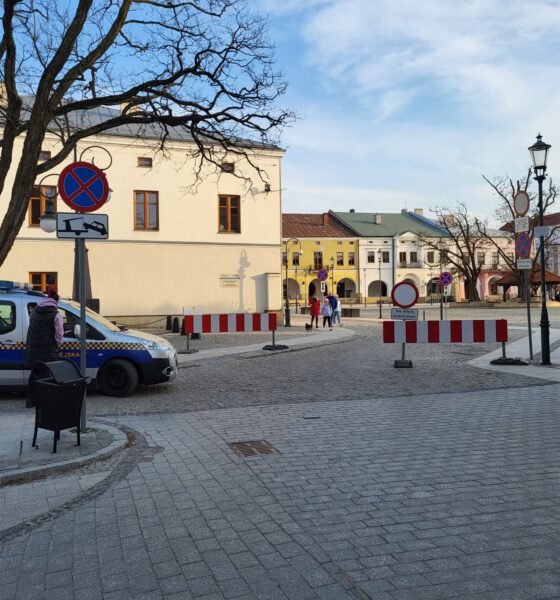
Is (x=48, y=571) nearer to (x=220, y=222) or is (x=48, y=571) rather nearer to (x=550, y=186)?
(x=220, y=222)

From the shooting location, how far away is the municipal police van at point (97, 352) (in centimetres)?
976

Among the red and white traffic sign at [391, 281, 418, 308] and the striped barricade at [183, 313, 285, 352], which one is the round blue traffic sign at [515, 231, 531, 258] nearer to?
the red and white traffic sign at [391, 281, 418, 308]

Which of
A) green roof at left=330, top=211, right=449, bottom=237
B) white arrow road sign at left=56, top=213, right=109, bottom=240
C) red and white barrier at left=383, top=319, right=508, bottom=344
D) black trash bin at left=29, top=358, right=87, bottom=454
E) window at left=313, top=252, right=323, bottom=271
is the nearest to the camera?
black trash bin at left=29, top=358, right=87, bottom=454

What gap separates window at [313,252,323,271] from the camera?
80950mm

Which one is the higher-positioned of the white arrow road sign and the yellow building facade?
the yellow building facade

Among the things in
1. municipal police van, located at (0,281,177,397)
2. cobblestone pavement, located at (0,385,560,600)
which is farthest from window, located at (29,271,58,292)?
cobblestone pavement, located at (0,385,560,600)

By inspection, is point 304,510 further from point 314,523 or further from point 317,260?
point 317,260

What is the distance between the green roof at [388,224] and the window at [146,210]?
190 feet

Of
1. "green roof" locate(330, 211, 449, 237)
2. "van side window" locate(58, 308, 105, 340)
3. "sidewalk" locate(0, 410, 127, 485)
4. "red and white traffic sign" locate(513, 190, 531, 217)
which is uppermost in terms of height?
"green roof" locate(330, 211, 449, 237)

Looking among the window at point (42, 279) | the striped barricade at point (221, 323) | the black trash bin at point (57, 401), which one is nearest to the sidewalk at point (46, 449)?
the black trash bin at point (57, 401)

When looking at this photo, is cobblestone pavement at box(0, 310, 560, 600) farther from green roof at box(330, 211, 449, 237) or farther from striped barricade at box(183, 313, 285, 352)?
green roof at box(330, 211, 449, 237)

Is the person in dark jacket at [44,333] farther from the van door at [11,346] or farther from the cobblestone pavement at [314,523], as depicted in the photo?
the cobblestone pavement at [314,523]

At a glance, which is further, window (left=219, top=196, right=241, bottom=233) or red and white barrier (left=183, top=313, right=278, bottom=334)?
window (left=219, top=196, right=241, bottom=233)

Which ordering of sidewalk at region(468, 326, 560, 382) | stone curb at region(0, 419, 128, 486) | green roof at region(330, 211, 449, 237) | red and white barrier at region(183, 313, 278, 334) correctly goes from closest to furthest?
stone curb at region(0, 419, 128, 486) < sidewalk at region(468, 326, 560, 382) < red and white barrier at region(183, 313, 278, 334) < green roof at region(330, 211, 449, 237)
